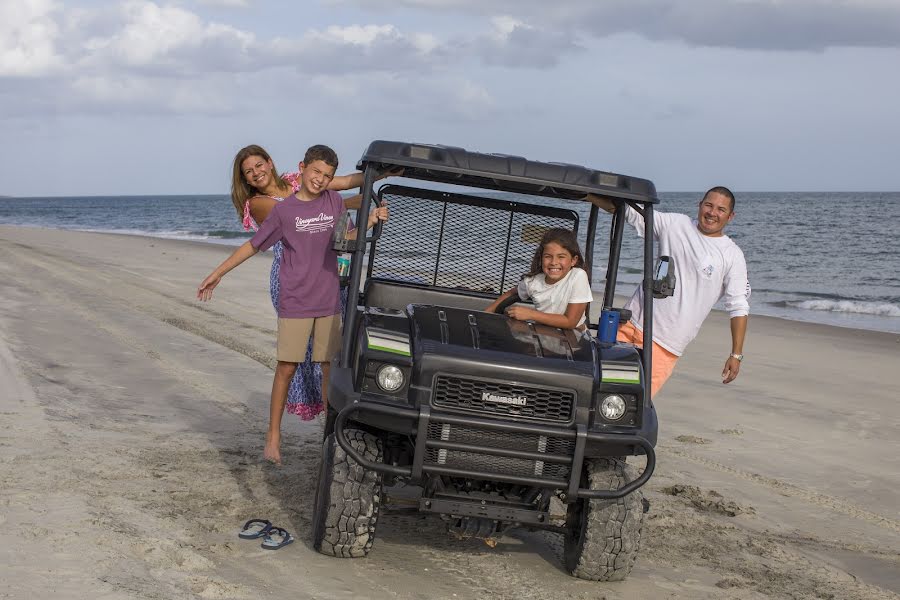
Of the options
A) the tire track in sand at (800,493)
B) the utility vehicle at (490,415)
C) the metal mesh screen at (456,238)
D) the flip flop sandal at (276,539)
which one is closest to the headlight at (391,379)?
the utility vehicle at (490,415)

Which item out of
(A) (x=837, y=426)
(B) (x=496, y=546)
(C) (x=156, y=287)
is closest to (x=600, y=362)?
(B) (x=496, y=546)

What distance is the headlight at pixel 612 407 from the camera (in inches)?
176

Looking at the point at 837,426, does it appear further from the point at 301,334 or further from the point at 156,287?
the point at 156,287

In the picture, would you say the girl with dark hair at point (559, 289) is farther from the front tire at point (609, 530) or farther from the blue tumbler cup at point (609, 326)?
the front tire at point (609, 530)

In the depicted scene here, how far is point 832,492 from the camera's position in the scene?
6.84m

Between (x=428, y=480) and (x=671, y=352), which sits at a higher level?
(x=671, y=352)

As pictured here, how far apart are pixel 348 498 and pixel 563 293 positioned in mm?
1435

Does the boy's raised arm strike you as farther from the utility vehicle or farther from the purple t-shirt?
the utility vehicle

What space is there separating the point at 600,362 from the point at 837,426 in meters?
5.07

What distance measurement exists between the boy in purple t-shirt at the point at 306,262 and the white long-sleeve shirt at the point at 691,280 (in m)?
1.67

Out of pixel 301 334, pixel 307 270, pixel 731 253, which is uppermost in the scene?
pixel 731 253

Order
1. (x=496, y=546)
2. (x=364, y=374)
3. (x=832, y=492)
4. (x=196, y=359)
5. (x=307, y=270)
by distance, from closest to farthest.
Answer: (x=364, y=374) < (x=496, y=546) < (x=307, y=270) < (x=832, y=492) < (x=196, y=359)

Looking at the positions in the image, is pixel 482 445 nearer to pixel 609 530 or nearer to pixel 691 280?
pixel 609 530

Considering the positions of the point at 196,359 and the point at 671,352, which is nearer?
the point at 671,352
